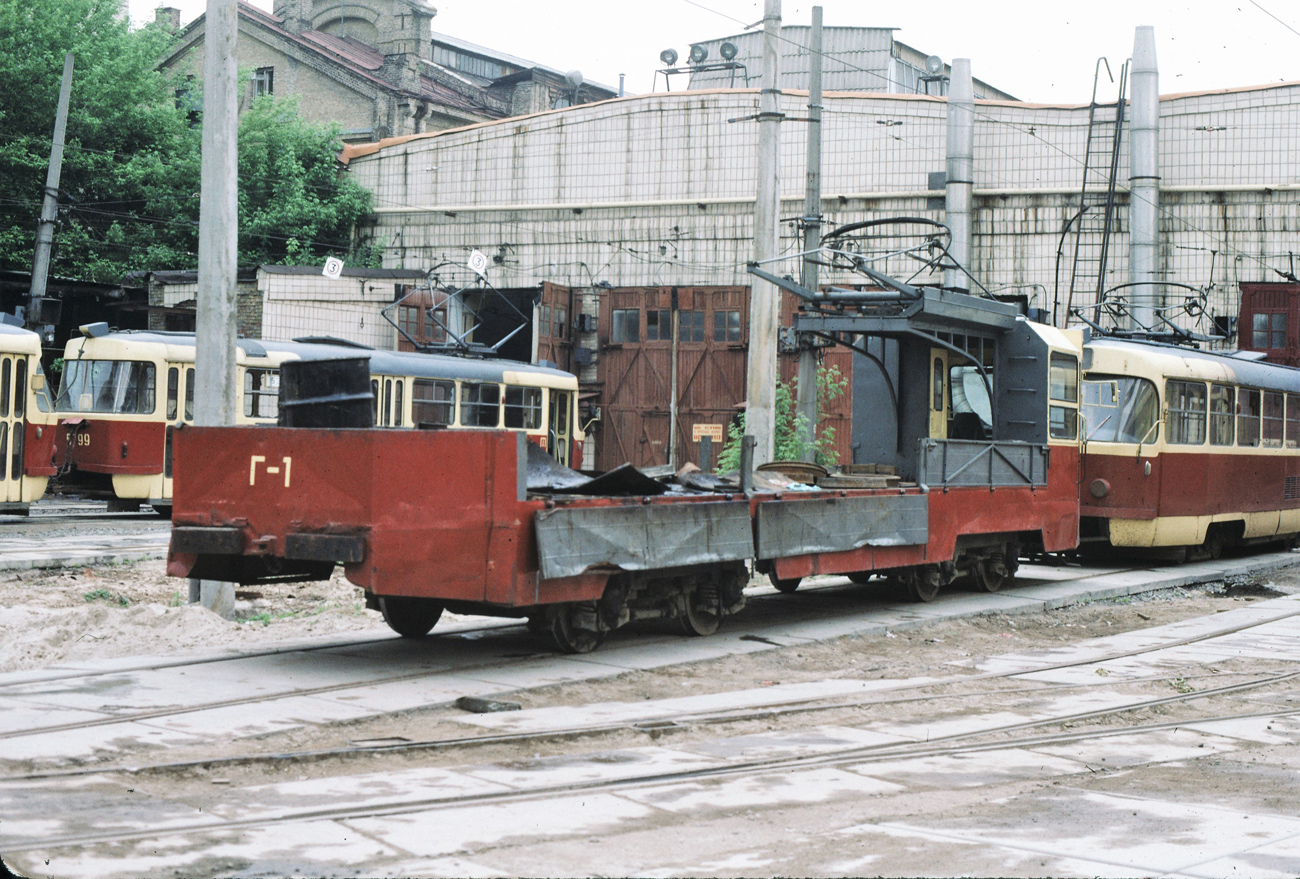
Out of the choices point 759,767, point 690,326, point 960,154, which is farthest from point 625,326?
point 759,767

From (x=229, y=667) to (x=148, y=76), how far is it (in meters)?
33.3

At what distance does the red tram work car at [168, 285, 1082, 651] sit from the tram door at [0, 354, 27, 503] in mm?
11064

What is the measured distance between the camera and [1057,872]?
17.2 feet

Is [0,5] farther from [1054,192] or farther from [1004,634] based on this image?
[1004,634]

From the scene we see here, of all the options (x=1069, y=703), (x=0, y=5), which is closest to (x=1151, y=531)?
(x=1069, y=703)

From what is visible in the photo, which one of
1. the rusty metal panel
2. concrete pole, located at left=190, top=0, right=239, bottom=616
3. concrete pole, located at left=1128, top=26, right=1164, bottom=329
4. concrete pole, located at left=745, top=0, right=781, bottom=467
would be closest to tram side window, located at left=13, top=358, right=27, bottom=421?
concrete pole, located at left=190, top=0, right=239, bottom=616

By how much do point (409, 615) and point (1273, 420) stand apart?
639 inches

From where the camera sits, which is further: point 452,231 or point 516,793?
point 452,231

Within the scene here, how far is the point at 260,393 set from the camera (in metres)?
23.4

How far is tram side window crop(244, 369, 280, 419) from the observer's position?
23.2 meters

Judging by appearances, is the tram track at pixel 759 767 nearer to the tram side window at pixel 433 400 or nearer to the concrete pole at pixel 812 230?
the concrete pole at pixel 812 230

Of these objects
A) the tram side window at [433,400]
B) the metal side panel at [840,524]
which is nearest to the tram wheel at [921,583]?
the metal side panel at [840,524]

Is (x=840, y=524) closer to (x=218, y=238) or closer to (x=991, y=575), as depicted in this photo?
(x=991, y=575)

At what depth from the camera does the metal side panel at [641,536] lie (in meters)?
9.70
